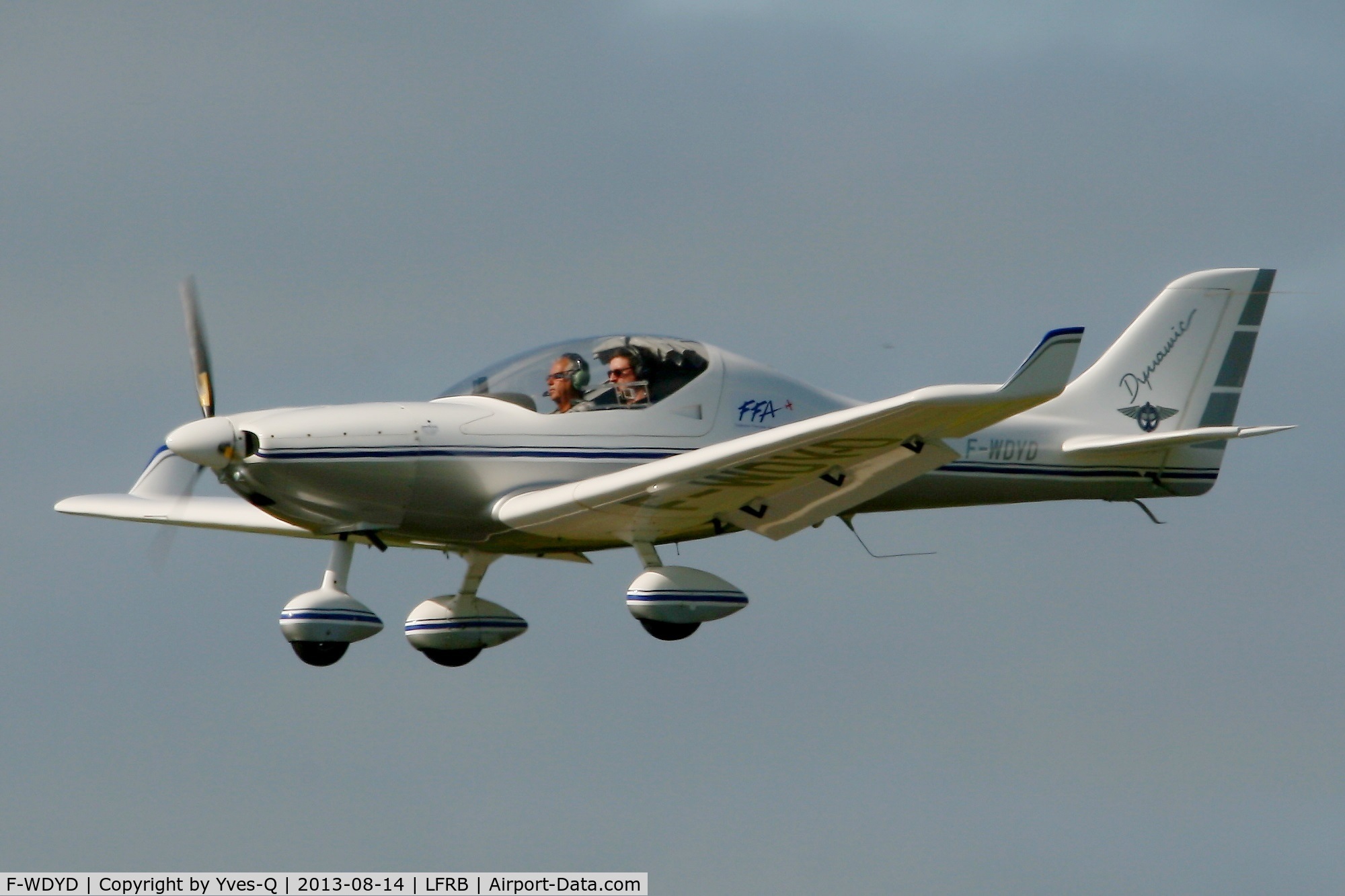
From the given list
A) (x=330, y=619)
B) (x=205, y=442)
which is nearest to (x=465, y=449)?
(x=330, y=619)

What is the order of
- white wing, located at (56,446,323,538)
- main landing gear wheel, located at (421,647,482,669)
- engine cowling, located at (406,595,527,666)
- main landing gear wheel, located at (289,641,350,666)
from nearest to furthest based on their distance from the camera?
1. main landing gear wheel, located at (289,641,350,666)
2. engine cowling, located at (406,595,527,666)
3. main landing gear wheel, located at (421,647,482,669)
4. white wing, located at (56,446,323,538)

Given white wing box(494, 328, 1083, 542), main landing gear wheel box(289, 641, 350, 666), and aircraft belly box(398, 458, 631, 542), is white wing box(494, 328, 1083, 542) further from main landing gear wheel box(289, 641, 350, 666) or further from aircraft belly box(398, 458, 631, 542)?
main landing gear wheel box(289, 641, 350, 666)

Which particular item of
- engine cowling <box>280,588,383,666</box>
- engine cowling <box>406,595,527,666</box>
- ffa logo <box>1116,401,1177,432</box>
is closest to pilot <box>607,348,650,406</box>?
engine cowling <box>406,595,527,666</box>

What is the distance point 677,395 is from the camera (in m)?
15.5

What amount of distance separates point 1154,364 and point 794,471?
5674mm

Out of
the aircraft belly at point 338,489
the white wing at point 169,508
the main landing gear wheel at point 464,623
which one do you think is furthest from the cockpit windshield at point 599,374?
the white wing at point 169,508

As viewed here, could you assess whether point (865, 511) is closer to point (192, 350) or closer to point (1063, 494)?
point (1063, 494)

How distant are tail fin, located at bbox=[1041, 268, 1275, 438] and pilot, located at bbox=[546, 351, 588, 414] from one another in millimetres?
5048

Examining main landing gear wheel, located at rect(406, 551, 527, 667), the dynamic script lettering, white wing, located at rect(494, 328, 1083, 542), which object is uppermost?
the dynamic script lettering

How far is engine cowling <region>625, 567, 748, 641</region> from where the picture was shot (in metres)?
14.6

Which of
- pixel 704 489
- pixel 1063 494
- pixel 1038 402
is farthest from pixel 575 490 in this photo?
pixel 1063 494

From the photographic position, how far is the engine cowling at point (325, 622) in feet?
50.2

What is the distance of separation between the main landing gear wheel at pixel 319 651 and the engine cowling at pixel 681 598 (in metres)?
2.60

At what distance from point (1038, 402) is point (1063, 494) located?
5.40m
